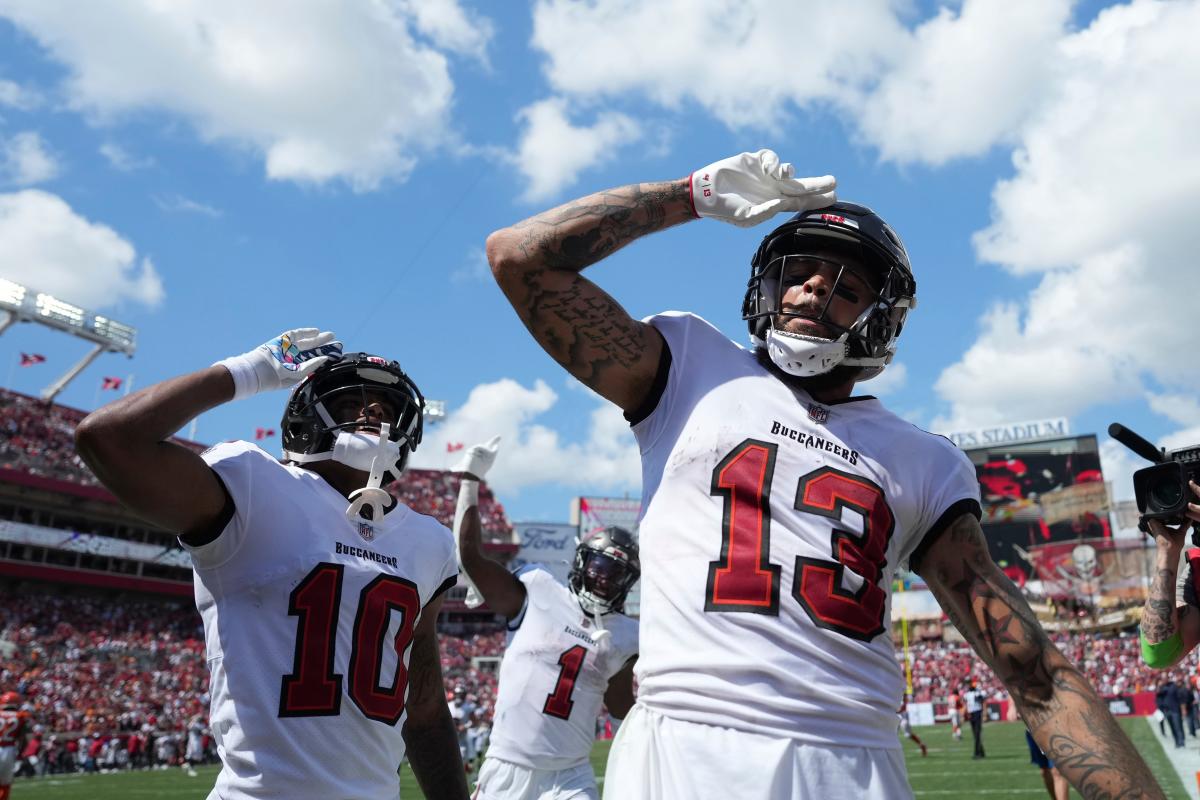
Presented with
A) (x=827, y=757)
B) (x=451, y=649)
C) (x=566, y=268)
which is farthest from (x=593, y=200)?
(x=451, y=649)

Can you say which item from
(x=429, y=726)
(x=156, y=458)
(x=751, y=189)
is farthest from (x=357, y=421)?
(x=751, y=189)

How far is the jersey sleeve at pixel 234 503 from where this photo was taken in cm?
326

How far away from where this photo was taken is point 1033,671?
2.48m

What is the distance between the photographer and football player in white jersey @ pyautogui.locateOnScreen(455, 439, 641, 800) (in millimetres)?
6340

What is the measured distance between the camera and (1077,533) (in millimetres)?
51031

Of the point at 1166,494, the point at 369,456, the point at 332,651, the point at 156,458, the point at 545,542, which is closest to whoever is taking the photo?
the point at 156,458

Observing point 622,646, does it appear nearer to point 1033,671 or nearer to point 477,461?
point 477,461

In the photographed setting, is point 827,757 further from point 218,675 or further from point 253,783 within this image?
point 218,675

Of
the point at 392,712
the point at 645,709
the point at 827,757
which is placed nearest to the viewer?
the point at 827,757

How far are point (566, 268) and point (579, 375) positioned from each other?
284 millimetres

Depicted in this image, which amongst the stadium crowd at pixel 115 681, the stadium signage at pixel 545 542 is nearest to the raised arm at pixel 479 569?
the stadium crowd at pixel 115 681

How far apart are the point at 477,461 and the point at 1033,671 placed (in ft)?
18.2

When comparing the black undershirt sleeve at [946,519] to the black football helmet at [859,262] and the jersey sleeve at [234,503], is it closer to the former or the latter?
the black football helmet at [859,262]

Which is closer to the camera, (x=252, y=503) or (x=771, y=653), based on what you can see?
(x=771, y=653)
